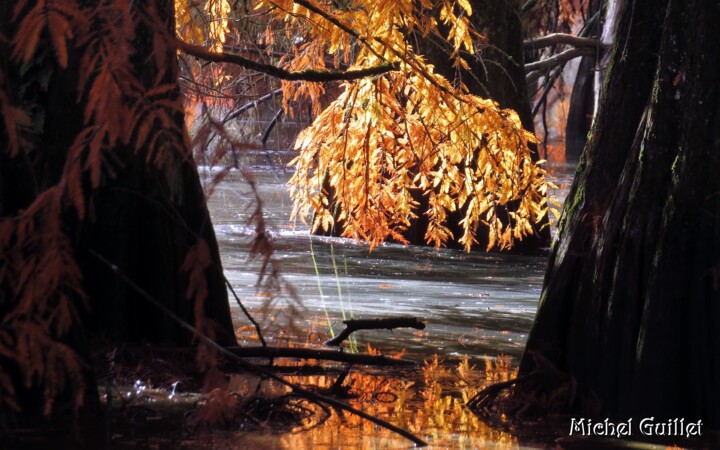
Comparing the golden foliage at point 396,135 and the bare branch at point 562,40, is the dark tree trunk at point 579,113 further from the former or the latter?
the golden foliage at point 396,135

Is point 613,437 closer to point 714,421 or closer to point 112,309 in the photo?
point 714,421

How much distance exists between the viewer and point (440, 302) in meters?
10.6

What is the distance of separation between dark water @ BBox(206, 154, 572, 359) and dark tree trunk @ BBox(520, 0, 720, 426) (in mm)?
1665

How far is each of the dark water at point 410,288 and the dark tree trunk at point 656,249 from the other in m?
1.66

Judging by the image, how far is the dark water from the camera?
345 inches

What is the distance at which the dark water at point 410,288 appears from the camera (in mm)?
8758

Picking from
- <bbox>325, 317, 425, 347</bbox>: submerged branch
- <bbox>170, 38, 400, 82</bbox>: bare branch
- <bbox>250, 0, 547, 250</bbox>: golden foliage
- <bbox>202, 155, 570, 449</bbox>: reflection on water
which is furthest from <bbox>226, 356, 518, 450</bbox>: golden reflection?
<bbox>250, 0, 547, 250</bbox>: golden foliage

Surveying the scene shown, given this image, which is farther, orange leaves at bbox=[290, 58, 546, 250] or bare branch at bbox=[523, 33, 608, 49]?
bare branch at bbox=[523, 33, 608, 49]

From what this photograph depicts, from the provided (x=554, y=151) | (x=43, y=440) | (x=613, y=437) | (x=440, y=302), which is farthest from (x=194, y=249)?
(x=554, y=151)

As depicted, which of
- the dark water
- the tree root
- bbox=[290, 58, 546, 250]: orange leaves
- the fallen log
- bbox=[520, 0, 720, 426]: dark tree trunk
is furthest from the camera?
bbox=[290, 58, 546, 250]: orange leaves

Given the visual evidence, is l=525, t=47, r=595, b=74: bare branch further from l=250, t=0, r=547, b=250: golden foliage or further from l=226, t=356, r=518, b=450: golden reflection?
l=226, t=356, r=518, b=450: golden reflection

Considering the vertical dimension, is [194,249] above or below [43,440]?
above

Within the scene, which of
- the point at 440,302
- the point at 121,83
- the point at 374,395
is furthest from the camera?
the point at 440,302

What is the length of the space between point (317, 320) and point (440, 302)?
170 cm
